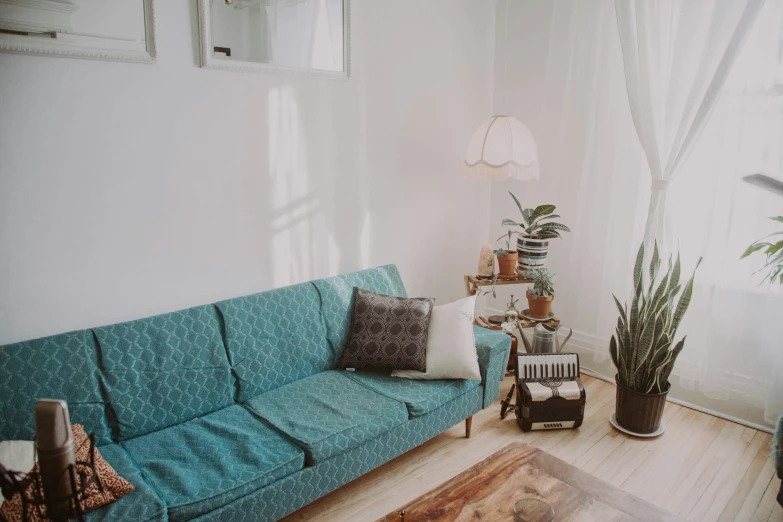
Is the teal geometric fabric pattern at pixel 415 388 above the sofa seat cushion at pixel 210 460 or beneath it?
above

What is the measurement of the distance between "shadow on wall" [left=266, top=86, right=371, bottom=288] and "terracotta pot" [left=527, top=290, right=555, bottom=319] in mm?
1028

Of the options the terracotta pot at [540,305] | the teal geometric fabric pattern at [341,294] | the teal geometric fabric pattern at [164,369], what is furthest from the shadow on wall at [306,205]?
the terracotta pot at [540,305]

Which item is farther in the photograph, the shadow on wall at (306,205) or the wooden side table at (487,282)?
the wooden side table at (487,282)

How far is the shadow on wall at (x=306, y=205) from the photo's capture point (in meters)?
2.72

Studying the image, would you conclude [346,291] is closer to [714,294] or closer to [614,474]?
[614,474]

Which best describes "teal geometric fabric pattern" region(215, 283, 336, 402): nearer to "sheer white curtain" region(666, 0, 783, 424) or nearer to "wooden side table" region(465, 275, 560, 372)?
"wooden side table" region(465, 275, 560, 372)

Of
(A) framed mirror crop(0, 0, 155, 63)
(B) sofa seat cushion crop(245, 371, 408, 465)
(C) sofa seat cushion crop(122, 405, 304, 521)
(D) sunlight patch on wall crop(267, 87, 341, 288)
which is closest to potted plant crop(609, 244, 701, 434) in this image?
(B) sofa seat cushion crop(245, 371, 408, 465)

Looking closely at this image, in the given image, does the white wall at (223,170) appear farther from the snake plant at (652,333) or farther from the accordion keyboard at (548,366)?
the snake plant at (652,333)

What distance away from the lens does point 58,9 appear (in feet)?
6.58

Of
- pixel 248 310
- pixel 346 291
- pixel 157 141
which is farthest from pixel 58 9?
pixel 346 291

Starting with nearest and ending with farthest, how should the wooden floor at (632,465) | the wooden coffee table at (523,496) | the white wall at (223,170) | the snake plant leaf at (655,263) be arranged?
the wooden coffee table at (523,496) < the white wall at (223,170) < the wooden floor at (632,465) < the snake plant leaf at (655,263)

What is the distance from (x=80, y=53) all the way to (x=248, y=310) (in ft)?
4.00

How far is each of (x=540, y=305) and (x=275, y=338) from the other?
1.53m

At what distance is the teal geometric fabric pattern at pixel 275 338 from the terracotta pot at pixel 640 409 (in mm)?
1497
